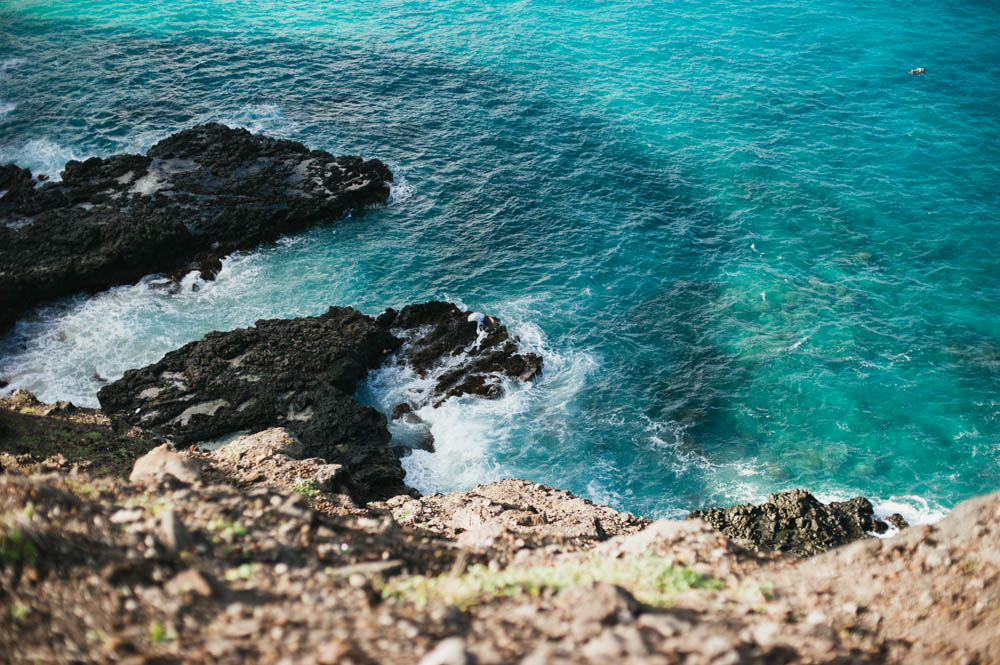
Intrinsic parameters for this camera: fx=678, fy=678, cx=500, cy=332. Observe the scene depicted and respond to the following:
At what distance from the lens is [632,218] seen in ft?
138

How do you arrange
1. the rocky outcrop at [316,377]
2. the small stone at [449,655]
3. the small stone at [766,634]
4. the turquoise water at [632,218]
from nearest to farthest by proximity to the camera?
the small stone at [449,655] → the small stone at [766,634] → the rocky outcrop at [316,377] → the turquoise water at [632,218]

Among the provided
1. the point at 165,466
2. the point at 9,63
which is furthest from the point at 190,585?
the point at 9,63

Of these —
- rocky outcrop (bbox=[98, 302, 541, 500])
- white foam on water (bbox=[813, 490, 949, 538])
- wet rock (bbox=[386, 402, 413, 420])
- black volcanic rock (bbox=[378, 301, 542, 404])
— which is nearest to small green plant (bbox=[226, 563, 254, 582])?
rocky outcrop (bbox=[98, 302, 541, 500])

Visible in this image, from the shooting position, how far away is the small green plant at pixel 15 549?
30.6ft

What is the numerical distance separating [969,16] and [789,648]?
74.4 meters

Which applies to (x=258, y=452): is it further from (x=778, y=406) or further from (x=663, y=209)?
(x=663, y=209)

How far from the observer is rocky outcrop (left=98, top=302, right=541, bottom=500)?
90.3 ft

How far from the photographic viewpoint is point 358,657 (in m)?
8.27

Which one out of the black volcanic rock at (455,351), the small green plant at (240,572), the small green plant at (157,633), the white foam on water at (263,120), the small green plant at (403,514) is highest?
the white foam on water at (263,120)

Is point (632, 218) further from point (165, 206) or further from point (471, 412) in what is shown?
point (165, 206)

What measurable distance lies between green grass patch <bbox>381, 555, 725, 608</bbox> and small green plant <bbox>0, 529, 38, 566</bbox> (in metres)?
4.91

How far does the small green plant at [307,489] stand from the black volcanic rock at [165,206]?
74.8ft

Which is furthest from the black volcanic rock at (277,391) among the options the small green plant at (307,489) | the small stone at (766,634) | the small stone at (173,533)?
the small stone at (766,634)

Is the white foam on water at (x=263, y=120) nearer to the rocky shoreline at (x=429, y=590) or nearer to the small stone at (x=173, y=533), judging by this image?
the rocky shoreline at (x=429, y=590)
